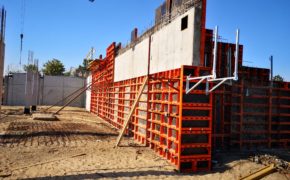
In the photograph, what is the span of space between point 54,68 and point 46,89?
33.0m

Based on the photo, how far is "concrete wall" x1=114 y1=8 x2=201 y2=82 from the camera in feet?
31.6

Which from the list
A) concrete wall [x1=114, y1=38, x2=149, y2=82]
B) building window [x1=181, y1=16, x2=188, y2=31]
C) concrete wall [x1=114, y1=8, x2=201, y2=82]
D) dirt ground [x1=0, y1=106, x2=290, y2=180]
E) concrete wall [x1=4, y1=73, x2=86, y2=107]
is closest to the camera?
dirt ground [x1=0, y1=106, x2=290, y2=180]

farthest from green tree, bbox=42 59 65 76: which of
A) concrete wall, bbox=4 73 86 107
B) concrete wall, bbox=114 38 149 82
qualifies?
concrete wall, bbox=114 38 149 82

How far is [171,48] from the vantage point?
1130 centimetres

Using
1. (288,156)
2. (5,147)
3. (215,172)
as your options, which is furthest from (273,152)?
(5,147)

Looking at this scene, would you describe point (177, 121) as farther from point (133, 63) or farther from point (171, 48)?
point (133, 63)

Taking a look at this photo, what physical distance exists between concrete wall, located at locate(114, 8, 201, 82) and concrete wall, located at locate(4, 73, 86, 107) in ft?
→ 96.3

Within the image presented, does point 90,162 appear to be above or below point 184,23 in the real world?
below

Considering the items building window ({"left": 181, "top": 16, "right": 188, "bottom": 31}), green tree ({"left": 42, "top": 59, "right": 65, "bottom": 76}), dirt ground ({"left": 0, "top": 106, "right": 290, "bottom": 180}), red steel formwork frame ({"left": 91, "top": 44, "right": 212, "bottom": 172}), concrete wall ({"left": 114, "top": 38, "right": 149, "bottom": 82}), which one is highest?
green tree ({"left": 42, "top": 59, "right": 65, "bottom": 76})

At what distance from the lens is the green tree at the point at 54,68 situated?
74.7 m

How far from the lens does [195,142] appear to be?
944 cm

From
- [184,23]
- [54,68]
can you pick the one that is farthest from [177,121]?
[54,68]

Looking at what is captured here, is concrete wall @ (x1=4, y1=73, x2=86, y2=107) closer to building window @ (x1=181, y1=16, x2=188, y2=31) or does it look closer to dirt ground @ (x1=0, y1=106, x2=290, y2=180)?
dirt ground @ (x1=0, y1=106, x2=290, y2=180)

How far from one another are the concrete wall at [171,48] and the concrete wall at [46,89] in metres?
29.3
